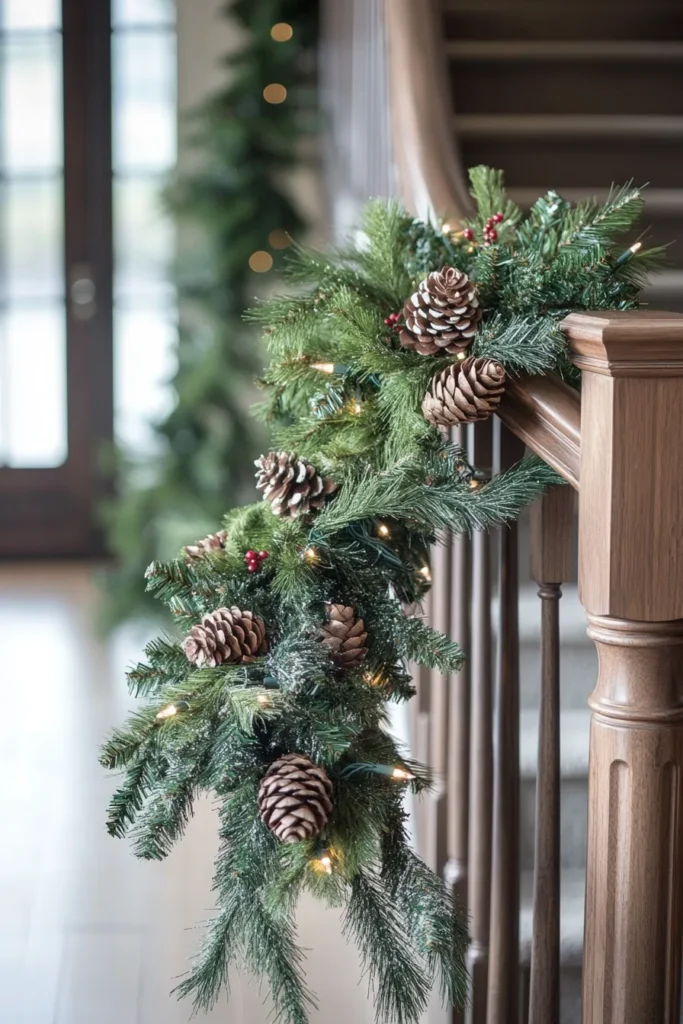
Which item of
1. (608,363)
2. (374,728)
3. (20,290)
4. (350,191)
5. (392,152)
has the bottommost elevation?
Answer: (374,728)

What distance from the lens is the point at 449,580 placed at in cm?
162

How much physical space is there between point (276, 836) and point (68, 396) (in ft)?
13.5

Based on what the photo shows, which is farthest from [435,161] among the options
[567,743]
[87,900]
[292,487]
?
[87,900]

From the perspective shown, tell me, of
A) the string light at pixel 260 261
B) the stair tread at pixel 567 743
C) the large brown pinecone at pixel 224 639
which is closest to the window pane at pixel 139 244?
the string light at pixel 260 261

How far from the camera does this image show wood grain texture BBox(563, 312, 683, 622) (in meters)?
0.92

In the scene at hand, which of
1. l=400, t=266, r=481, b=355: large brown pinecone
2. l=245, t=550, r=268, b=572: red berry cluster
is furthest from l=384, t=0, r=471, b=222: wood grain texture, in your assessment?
l=245, t=550, r=268, b=572: red berry cluster

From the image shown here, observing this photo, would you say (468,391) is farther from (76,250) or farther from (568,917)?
(76,250)

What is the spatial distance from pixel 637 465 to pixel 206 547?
486 millimetres

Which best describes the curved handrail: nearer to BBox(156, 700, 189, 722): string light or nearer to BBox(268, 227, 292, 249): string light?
BBox(156, 700, 189, 722): string light

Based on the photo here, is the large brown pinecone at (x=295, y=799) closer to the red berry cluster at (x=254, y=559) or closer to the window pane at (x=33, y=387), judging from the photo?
the red berry cluster at (x=254, y=559)

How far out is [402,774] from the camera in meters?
1.08

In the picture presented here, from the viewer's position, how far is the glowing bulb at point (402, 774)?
1077mm

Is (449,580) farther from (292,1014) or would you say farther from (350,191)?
(350,191)

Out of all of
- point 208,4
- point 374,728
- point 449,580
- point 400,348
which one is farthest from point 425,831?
point 208,4
